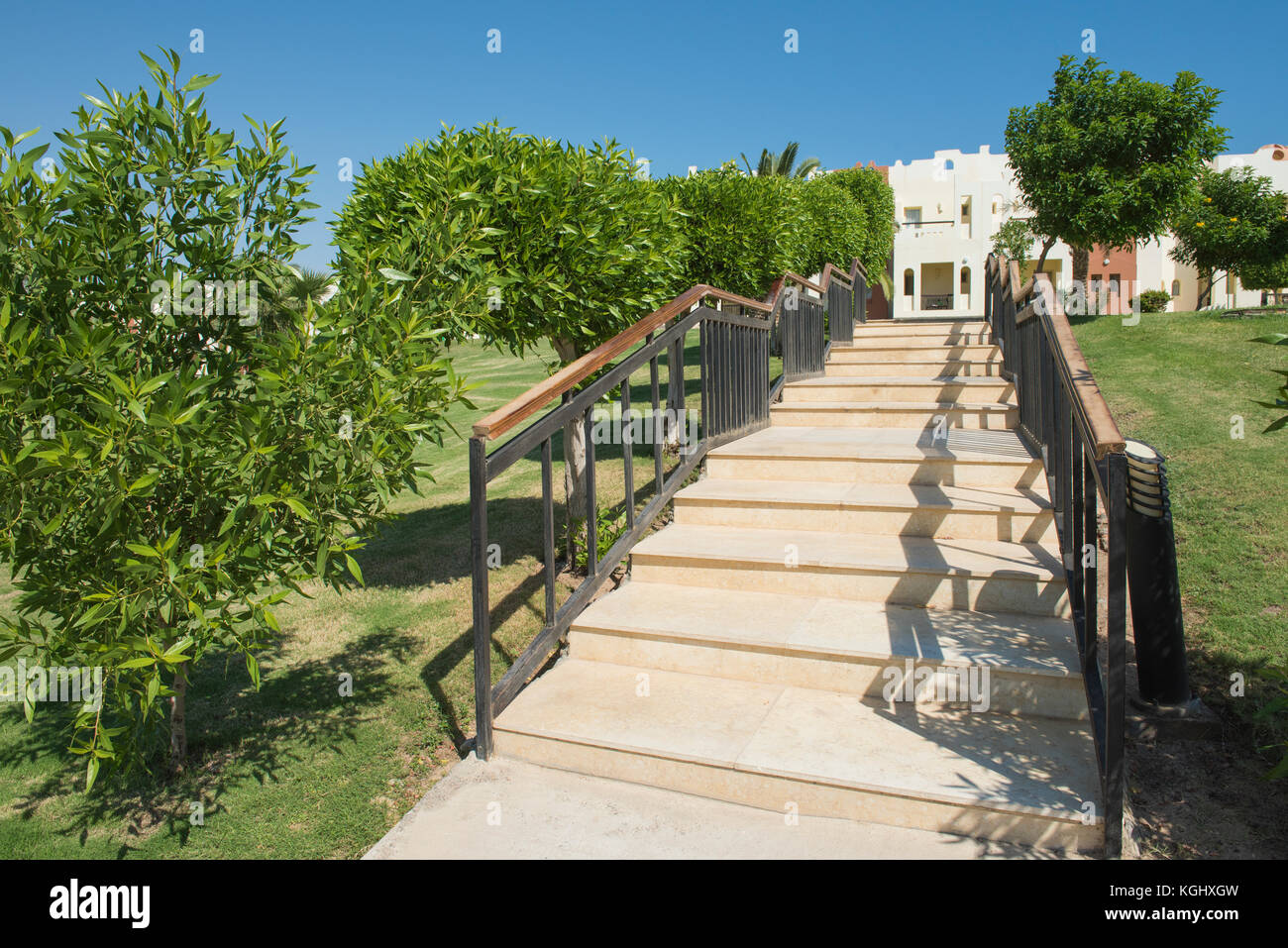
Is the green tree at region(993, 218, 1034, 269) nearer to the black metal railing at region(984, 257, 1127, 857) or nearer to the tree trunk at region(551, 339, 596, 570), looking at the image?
the tree trunk at region(551, 339, 596, 570)

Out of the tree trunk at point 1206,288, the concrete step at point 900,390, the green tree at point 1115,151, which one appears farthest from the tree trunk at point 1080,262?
the concrete step at point 900,390

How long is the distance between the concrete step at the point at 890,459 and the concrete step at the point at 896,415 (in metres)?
0.18

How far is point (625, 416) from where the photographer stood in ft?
15.7

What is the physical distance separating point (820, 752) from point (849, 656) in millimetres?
558

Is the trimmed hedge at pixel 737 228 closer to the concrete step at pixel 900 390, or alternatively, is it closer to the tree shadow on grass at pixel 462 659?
the concrete step at pixel 900 390

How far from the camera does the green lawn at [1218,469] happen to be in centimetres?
436

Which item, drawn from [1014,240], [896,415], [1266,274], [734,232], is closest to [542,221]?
[896,415]

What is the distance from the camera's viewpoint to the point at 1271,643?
4.25 m

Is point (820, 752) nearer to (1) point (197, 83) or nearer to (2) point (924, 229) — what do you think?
(1) point (197, 83)

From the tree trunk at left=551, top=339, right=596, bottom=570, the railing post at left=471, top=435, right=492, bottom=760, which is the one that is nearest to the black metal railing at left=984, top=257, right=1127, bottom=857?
the railing post at left=471, top=435, right=492, bottom=760

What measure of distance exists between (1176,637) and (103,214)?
4.57 m

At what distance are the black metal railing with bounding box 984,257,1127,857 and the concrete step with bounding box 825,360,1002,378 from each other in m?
2.49

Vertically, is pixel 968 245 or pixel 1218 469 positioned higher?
pixel 968 245
